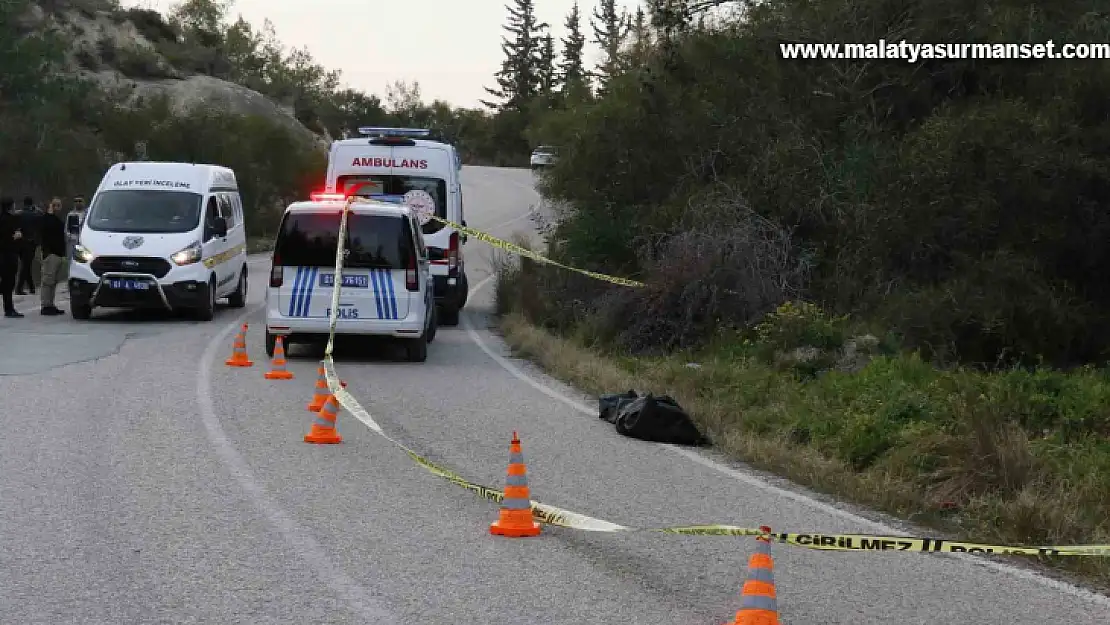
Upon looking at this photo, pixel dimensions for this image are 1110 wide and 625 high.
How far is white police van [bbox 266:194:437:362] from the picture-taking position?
16031mm

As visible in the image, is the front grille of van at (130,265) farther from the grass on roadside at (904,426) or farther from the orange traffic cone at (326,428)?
the orange traffic cone at (326,428)

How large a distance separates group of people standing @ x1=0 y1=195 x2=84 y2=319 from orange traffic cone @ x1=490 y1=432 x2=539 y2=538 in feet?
48.1

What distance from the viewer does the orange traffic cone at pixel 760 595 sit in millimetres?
5352

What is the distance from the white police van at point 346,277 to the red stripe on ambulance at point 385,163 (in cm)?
540

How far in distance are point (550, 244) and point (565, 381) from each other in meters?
8.32

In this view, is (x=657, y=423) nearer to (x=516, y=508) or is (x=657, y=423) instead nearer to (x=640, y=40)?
(x=516, y=508)

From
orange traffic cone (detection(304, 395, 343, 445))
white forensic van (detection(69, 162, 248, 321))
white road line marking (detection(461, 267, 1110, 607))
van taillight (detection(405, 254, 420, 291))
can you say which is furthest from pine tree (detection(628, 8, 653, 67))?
orange traffic cone (detection(304, 395, 343, 445))

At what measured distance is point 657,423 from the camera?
37.4 feet

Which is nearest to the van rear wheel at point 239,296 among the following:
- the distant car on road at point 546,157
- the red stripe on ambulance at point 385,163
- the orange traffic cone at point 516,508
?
the red stripe on ambulance at point 385,163

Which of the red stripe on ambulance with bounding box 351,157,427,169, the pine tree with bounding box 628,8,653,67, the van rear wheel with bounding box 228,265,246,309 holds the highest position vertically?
the pine tree with bounding box 628,8,653,67

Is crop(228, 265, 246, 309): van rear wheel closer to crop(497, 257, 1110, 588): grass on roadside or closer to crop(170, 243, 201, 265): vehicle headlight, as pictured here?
crop(170, 243, 201, 265): vehicle headlight

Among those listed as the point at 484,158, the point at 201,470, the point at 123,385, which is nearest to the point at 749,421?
the point at 201,470

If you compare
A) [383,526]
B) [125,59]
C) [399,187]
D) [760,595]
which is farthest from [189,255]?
Result: [125,59]

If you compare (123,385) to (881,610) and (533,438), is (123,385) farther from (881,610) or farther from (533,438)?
(881,610)
